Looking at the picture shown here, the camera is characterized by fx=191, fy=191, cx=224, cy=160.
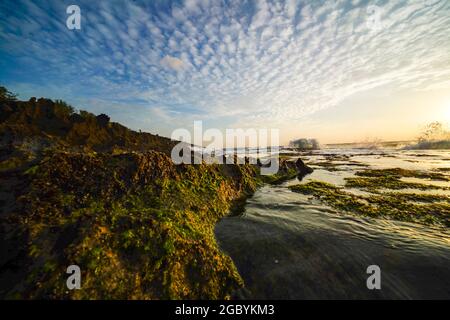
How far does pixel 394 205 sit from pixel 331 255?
32.4ft

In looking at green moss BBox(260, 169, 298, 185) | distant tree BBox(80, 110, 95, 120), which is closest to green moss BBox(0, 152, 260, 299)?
green moss BBox(260, 169, 298, 185)

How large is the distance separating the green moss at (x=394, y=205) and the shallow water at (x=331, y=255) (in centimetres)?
126

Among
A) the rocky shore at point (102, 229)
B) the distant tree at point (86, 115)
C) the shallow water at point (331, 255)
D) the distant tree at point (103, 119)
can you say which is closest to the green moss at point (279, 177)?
the shallow water at point (331, 255)

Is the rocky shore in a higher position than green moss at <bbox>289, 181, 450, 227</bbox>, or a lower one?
higher

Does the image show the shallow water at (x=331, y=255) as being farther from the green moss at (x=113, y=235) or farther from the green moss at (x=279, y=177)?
the green moss at (x=279, y=177)

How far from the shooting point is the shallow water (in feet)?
17.5

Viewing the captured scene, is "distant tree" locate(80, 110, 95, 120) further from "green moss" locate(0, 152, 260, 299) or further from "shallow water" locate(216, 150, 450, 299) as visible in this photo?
"shallow water" locate(216, 150, 450, 299)

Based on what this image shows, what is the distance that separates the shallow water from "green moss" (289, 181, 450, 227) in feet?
4.12

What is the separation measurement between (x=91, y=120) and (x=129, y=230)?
1754cm

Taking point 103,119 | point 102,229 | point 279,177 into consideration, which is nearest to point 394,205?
point 279,177

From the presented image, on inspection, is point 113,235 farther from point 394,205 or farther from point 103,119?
point 103,119

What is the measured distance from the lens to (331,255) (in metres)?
6.96
